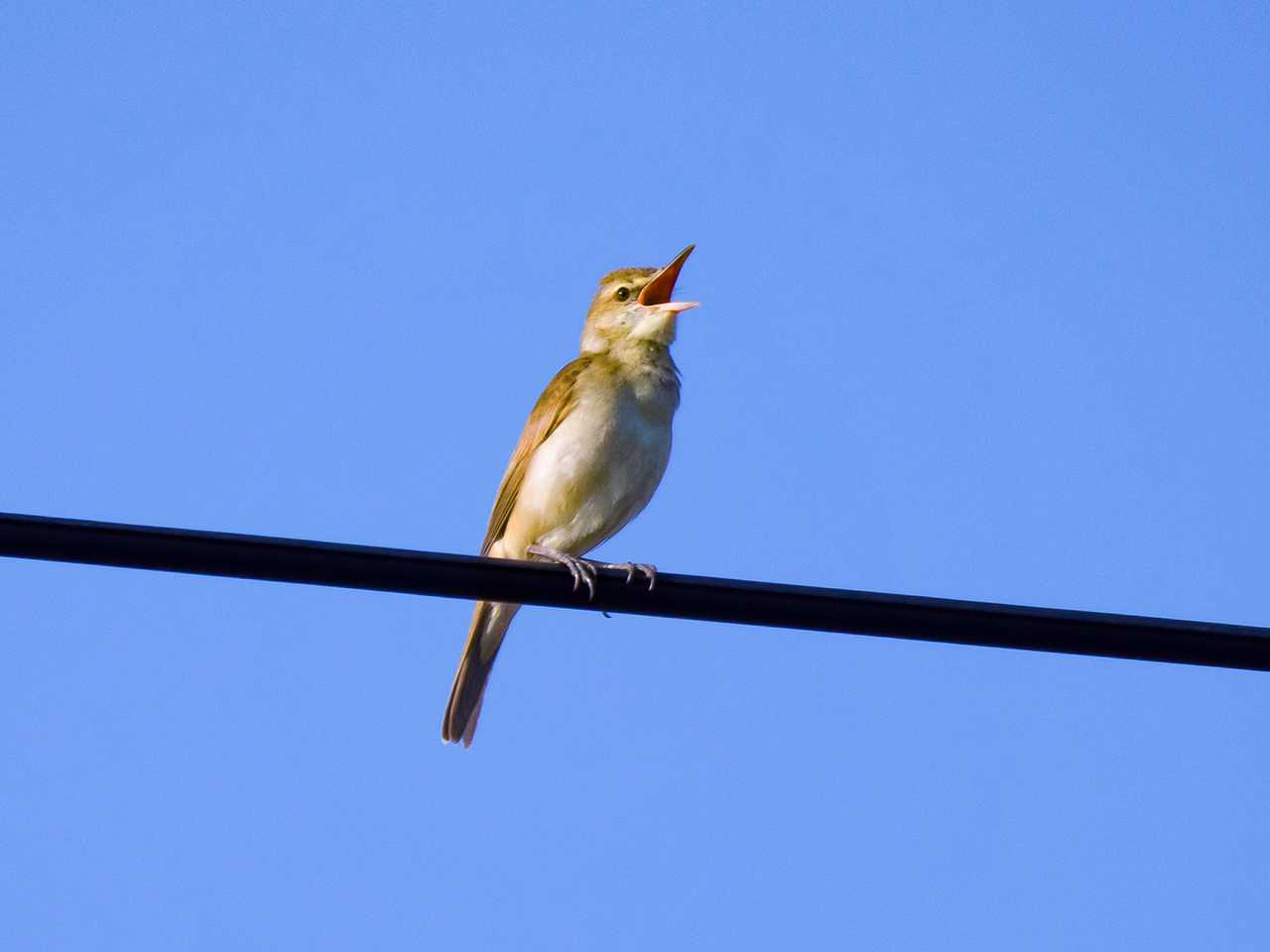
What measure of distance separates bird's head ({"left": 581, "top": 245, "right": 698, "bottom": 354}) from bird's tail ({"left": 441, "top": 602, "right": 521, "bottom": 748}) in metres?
1.55

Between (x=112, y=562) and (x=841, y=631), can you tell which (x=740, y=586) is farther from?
(x=112, y=562)

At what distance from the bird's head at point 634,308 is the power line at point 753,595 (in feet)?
14.5

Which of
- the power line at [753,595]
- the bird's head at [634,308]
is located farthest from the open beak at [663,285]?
the power line at [753,595]

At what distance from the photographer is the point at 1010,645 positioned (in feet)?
13.8

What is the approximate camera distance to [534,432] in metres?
8.15

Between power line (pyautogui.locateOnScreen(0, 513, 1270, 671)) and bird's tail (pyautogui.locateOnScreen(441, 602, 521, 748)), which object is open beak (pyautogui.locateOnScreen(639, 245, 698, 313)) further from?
power line (pyautogui.locateOnScreen(0, 513, 1270, 671))

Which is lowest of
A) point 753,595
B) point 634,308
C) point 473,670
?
point 753,595

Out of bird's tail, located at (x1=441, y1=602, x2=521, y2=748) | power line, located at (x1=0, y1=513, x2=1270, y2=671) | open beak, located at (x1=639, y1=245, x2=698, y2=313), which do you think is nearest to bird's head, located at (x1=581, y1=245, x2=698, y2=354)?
open beak, located at (x1=639, y1=245, x2=698, y2=313)

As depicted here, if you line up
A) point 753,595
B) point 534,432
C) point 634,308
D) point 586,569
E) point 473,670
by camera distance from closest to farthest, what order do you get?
point 753,595
point 586,569
point 534,432
point 473,670
point 634,308

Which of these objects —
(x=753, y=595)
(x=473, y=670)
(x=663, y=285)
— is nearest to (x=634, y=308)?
(x=663, y=285)

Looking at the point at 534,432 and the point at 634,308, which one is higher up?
the point at 634,308

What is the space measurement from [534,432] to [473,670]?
1305 mm

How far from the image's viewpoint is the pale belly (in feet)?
25.4

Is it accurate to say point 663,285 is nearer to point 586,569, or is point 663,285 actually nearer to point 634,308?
point 634,308
